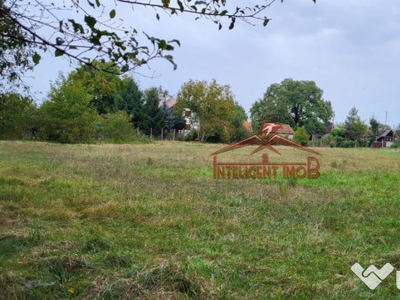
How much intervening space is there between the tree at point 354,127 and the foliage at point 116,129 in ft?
91.6

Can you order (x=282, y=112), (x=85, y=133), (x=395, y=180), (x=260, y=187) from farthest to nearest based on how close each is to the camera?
(x=282, y=112), (x=85, y=133), (x=395, y=180), (x=260, y=187)

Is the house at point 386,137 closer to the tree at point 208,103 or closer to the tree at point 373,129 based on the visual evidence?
the tree at point 373,129

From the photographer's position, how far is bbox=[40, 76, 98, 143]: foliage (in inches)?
834

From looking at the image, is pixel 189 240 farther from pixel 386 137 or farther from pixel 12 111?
pixel 386 137

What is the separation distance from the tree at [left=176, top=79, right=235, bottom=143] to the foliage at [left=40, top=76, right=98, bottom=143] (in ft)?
45.3

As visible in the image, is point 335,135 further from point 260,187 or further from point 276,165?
point 260,187

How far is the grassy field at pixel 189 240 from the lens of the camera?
7.90 feet

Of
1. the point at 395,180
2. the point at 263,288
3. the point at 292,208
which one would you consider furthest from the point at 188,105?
the point at 263,288

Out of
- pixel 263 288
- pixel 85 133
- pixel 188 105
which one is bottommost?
pixel 263 288

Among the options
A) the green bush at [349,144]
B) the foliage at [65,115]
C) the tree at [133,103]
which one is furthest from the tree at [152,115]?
the green bush at [349,144]

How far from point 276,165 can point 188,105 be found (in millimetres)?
24254

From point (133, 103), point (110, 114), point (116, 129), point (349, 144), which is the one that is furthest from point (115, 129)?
point (349, 144)

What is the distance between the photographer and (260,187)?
6.64 metres

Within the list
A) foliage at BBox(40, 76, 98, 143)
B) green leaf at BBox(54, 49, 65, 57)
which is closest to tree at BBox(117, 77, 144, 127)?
foliage at BBox(40, 76, 98, 143)
